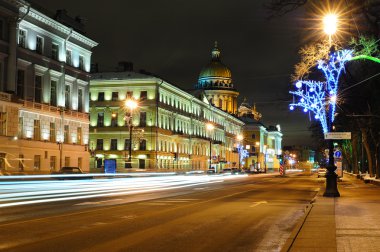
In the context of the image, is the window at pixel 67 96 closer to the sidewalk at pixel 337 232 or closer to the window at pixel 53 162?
the window at pixel 53 162

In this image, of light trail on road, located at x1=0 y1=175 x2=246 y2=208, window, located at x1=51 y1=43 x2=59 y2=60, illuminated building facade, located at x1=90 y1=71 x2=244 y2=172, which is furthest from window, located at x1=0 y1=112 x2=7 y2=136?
illuminated building facade, located at x1=90 y1=71 x2=244 y2=172

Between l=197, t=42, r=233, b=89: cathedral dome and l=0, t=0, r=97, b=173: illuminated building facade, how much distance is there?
99.5 meters

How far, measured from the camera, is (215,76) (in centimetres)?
16188

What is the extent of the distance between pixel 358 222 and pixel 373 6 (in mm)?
9316

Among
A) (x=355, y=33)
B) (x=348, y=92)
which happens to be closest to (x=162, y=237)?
(x=355, y=33)

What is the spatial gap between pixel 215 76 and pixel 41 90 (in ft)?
365

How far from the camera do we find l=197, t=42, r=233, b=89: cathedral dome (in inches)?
6378

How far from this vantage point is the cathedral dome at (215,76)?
162m

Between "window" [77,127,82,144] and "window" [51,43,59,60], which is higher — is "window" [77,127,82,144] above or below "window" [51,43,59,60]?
below

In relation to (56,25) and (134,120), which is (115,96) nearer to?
(134,120)

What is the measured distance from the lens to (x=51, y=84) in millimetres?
55719

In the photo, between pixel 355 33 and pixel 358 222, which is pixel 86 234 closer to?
pixel 358 222

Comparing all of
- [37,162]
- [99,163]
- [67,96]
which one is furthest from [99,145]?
[37,162]

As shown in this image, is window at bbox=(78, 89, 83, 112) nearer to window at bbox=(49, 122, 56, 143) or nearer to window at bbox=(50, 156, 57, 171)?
Answer: window at bbox=(49, 122, 56, 143)
